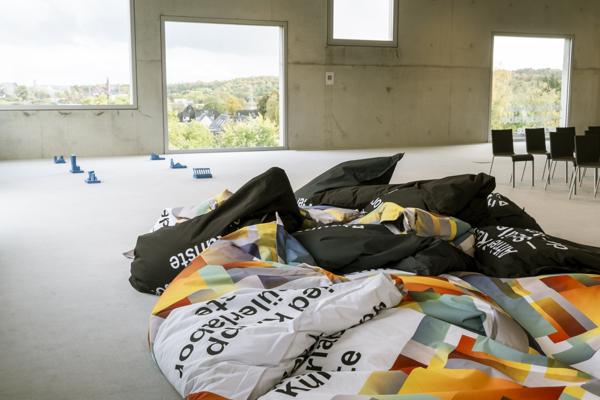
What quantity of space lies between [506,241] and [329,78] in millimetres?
8973

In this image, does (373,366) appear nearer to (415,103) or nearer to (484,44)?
(415,103)

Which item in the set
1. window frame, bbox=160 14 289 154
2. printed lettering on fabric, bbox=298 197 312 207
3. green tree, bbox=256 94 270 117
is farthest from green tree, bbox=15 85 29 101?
printed lettering on fabric, bbox=298 197 312 207

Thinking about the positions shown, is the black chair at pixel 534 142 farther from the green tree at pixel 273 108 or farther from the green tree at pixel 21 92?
the green tree at pixel 21 92

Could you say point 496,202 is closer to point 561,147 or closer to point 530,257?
point 530,257

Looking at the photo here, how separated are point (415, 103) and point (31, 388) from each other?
11029 millimetres

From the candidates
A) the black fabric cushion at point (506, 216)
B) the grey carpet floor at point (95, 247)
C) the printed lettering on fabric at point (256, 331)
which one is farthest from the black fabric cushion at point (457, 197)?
the grey carpet floor at point (95, 247)

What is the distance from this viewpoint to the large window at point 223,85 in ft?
36.0

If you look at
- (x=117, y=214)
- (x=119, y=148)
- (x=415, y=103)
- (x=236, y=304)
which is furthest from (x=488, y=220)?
(x=415, y=103)

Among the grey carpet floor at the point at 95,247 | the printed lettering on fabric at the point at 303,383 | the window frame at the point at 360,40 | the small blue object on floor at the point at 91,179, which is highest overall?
the window frame at the point at 360,40

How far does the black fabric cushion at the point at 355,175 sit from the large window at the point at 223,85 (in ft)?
22.1

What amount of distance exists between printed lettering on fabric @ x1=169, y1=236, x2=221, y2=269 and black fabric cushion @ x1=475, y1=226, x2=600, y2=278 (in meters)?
1.37

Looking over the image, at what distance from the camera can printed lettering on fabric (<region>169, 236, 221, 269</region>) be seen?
3.33 metres

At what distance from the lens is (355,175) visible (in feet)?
15.4

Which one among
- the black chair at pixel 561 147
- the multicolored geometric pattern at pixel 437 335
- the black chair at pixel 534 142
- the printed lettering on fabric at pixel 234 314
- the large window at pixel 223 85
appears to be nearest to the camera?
the multicolored geometric pattern at pixel 437 335
